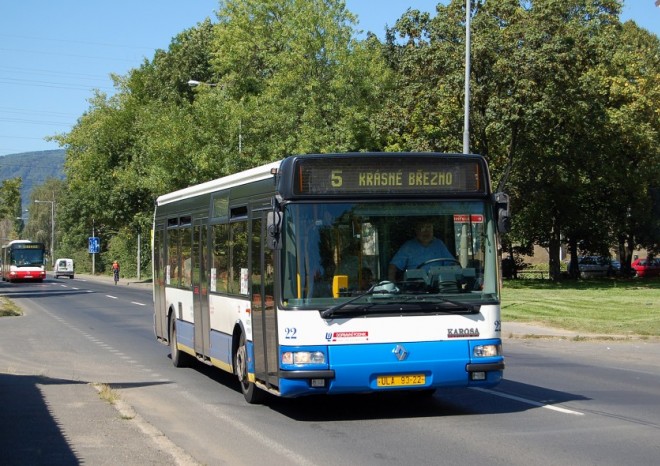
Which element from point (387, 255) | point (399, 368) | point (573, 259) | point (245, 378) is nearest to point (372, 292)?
point (387, 255)

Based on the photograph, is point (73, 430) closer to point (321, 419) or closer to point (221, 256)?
point (321, 419)

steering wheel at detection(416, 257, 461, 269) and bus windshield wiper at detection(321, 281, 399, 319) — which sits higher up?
steering wheel at detection(416, 257, 461, 269)

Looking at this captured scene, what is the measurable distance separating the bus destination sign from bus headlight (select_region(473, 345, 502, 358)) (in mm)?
1642

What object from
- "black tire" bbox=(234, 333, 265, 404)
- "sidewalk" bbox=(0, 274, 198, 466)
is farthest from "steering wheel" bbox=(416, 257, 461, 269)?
"sidewalk" bbox=(0, 274, 198, 466)

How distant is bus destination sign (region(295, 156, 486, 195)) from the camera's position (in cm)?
1113

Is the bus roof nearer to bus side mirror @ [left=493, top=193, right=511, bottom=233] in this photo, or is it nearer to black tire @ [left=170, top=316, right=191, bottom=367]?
black tire @ [left=170, top=316, right=191, bottom=367]

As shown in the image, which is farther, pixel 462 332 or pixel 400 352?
pixel 462 332

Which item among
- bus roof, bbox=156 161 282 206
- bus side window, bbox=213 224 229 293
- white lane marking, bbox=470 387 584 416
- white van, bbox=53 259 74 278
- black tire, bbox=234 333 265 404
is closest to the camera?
white lane marking, bbox=470 387 584 416

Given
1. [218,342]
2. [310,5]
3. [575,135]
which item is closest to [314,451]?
[218,342]

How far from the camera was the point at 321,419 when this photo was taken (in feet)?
37.7

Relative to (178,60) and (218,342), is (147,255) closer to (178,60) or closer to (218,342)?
(178,60)

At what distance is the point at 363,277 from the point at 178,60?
70348 millimetres

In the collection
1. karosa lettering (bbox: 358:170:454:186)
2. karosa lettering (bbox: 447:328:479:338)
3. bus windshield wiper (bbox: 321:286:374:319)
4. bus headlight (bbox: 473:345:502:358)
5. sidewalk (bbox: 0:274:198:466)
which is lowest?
sidewalk (bbox: 0:274:198:466)

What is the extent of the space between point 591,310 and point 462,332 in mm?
21770
